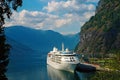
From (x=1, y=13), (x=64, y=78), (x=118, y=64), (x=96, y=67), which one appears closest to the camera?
(x=1, y=13)

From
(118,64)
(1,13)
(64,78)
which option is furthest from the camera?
(64,78)

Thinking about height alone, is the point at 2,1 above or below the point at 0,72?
above

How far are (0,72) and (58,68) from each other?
143m

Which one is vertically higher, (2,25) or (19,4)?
(19,4)

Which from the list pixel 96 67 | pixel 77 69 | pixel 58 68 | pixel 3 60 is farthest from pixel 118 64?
pixel 58 68

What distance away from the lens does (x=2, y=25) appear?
29.8 metres

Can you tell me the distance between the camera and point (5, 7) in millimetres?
29172

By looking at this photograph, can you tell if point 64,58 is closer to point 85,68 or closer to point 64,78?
point 85,68

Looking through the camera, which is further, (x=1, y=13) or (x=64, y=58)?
(x=64, y=58)

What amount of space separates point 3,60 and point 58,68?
143 m

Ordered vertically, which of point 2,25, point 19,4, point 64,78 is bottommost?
point 64,78

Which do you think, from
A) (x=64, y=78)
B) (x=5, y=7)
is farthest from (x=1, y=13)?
(x=64, y=78)

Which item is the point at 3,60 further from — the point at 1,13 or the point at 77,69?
the point at 77,69

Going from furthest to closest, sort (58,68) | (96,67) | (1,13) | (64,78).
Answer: (58,68) → (96,67) → (64,78) → (1,13)
